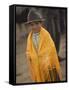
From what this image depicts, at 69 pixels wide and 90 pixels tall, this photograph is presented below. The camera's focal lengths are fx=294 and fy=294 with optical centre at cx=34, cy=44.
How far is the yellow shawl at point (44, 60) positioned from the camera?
1.98 m

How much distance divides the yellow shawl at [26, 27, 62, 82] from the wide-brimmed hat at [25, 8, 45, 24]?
0.07m

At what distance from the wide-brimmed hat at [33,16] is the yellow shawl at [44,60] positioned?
0.24 feet

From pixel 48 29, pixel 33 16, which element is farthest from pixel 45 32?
pixel 33 16

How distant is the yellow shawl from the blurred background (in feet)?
0.10

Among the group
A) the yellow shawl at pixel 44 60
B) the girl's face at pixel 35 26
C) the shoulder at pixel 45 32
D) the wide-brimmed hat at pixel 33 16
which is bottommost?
the yellow shawl at pixel 44 60

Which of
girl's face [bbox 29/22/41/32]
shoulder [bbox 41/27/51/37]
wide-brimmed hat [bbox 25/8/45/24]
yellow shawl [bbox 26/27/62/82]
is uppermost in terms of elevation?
wide-brimmed hat [bbox 25/8/45/24]

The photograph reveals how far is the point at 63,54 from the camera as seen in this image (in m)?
2.07

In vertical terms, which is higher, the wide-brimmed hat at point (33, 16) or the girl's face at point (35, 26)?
the wide-brimmed hat at point (33, 16)

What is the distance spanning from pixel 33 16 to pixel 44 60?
1.01ft

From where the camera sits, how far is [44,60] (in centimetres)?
201

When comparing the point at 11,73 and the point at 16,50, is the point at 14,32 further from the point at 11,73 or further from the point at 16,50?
the point at 11,73

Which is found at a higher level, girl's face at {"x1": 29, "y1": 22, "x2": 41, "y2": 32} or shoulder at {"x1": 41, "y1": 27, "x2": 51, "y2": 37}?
girl's face at {"x1": 29, "y1": 22, "x2": 41, "y2": 32}

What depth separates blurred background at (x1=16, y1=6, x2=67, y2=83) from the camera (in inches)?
76.2

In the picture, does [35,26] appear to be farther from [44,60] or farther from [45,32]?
[44,60]
